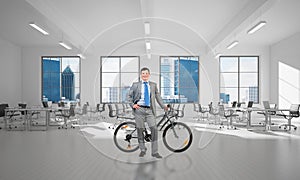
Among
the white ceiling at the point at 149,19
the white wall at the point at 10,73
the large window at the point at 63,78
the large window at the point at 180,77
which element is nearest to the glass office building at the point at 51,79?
the large window at the point at 63,78

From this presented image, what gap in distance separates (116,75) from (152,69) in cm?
194

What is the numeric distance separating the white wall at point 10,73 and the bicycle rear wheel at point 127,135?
9.33m

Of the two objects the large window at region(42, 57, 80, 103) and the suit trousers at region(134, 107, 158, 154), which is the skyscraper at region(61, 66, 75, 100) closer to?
the large window at region(42, 57, 80, 103)

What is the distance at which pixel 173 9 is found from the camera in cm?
862

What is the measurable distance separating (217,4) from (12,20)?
6.72 m

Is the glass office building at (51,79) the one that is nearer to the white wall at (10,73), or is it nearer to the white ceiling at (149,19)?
the white wall at (10,73)

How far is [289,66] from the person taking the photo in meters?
12.6

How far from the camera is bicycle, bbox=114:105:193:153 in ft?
16.1

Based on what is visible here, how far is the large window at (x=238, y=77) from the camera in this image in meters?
15.0

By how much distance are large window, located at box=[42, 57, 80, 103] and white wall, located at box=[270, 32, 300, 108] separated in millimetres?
9926

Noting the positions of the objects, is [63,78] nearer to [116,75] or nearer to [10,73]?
[10,73]

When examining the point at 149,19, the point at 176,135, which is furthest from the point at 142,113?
the point at 149,19

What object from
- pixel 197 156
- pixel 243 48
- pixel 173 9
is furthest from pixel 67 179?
pixel 243 48

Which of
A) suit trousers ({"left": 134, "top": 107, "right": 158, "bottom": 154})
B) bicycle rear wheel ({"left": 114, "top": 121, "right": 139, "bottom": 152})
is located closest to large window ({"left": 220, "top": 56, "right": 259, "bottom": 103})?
bicycle rear wheel ({"left": 114, "top": 121, "right": 139, "bottom": 152})
